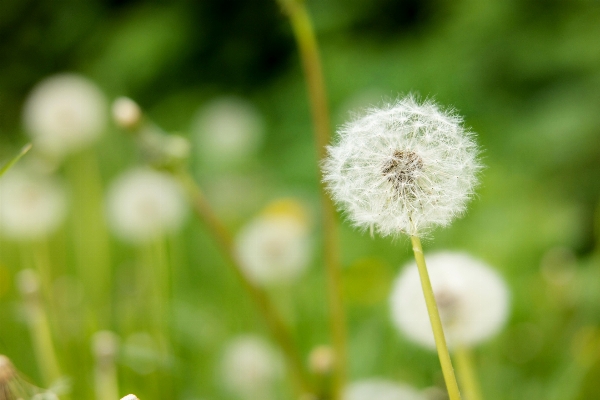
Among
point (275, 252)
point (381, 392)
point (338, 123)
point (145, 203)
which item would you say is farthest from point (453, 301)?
point (338, 123)

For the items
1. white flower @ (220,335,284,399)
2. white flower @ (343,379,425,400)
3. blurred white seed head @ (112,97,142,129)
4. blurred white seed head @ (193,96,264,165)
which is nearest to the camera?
blurred white seed head @ (112,97,142,129)

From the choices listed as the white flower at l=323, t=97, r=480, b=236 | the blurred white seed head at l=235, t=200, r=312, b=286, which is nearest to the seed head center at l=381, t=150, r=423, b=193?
the white flower at l=323, t=97, r=480, b=236

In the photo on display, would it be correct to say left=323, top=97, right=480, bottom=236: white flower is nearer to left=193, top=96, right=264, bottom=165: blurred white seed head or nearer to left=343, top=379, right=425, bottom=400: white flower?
left=343, top=379, right=425, bottom=400: white flower

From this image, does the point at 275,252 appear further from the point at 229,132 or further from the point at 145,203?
the point at 229,132

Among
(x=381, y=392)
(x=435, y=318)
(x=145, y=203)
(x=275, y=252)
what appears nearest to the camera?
(x=435, y=318)

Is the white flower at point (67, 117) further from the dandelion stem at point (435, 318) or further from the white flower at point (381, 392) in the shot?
the dandelion stem at point (435, 318)

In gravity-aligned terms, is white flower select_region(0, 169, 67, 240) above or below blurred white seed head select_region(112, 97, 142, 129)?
above
